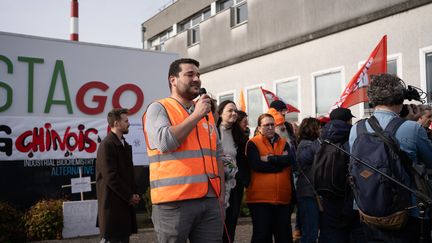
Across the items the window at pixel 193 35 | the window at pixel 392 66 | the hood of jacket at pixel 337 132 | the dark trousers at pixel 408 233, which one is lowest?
the dark trousers at pixel 408 233

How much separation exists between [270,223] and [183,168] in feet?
9.56

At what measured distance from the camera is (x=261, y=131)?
6008 mm

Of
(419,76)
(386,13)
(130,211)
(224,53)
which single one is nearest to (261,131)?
(130,211)

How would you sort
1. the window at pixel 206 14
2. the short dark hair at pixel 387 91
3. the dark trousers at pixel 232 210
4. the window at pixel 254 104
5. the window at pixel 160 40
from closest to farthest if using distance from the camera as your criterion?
1. the short dark hair at pixel 387 91
2. the dark trousers at pixel 232 210
3. the window at pixel 254 104
4. the window at pixel 206 14
5. the window at pixel 160 40

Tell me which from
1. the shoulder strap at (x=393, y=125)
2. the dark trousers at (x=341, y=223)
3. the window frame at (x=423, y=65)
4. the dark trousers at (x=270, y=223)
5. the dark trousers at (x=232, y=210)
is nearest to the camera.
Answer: the shoulder strap at (x=393, y=125)

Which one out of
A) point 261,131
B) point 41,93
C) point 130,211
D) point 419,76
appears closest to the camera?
point 130,211

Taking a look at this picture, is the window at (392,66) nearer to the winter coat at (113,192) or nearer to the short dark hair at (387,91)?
the winter coat at (113,192)

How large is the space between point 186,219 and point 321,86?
401 inches

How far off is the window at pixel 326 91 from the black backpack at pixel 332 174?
24.8 feet

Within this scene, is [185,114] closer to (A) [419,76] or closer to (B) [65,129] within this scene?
(B) [65,129]

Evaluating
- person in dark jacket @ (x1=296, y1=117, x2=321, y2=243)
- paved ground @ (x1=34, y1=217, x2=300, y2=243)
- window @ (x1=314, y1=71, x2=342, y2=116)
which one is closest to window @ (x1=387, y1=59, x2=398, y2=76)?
window @ (x1=314, y1=71, x2=342, y2=116)

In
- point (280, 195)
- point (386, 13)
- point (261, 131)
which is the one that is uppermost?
point (386, 13)

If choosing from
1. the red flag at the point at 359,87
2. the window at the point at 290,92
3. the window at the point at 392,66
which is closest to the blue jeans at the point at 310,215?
the red flag at the point at 359,87

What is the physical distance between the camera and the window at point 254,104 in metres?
15.3
